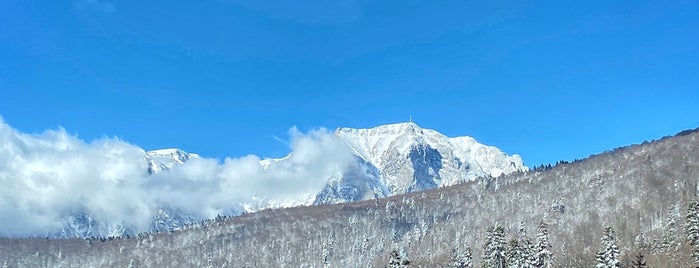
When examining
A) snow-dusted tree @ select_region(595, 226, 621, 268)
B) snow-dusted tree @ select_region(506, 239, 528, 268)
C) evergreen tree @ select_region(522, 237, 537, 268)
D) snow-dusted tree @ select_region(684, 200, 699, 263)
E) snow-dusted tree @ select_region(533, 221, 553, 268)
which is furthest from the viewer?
snow-dusted tree @ select_region(533, 221, 553, 268)

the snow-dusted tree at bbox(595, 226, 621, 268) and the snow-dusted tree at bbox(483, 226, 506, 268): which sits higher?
the snow-dusted tree at bbox(483, 226, 506, 268)

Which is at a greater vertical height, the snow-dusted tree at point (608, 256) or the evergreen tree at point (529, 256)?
the evergreen tree at point (529, 256)

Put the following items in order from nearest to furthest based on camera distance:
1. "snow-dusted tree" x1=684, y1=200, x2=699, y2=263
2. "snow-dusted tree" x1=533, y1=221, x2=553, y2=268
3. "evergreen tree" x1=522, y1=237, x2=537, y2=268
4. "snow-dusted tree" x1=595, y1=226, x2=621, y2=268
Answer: "snow-dusted tree" x1=595, y1=226, x2=621, y2=268 < "snow-dusted tree" x1=684, y1=200, x2=699, y2=263 < "evergreen tree" x1=522, y1=237, x2=537, y2=268 < "snow-dusted tree" x1=533, y1=221, x2=553, y2=268

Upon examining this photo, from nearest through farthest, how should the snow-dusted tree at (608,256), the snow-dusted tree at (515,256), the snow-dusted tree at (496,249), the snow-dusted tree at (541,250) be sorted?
the snow-dusted tree at (608,256) < the snow-dusted tree at (515,256) < the snow-dusted tree at (496,249) < the snow-dusted tree at (541,250)

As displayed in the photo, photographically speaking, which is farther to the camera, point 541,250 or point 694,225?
point 541,250

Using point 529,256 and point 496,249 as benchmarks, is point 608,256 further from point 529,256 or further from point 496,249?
point 496,249

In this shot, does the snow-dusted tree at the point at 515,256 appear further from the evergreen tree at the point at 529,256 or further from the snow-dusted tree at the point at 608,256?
the snow-dusted tree at the point at 608,256

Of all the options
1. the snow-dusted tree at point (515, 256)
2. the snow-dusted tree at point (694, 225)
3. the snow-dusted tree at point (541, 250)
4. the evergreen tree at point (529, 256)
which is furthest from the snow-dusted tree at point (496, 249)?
the snow-dusted tree at point (694, 225)

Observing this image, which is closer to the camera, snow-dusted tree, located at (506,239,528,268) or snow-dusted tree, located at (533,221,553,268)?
snow-dusted tree, located at (506,239,528,268)

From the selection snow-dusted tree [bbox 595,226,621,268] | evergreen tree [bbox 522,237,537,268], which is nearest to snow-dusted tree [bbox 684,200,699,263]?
snow-dusted tree [bbox 595,226,621,268]

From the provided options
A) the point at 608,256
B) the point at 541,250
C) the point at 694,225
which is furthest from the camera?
the point at 541,250

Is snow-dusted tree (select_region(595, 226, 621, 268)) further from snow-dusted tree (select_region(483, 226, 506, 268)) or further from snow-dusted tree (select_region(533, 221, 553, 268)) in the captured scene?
snow-dusted tree (select_region(483, 226, 506, 268))

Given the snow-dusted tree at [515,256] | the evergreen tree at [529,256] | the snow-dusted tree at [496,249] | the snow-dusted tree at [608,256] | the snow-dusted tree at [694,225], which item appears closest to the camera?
the snow-dusted tree at [608,256]

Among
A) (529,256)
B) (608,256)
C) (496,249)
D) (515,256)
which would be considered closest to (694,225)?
(608,256)
